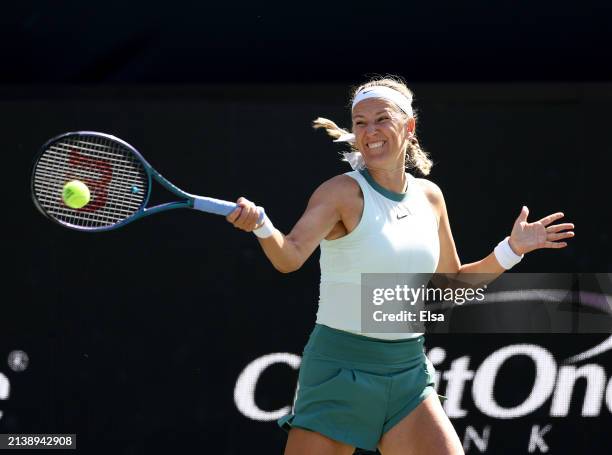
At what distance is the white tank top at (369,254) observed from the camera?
3.38 metres

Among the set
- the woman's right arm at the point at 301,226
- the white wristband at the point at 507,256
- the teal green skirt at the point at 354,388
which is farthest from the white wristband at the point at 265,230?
the white wristband at the point at 507,256

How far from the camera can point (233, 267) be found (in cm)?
471

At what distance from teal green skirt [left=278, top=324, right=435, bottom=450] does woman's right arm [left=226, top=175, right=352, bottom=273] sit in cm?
27

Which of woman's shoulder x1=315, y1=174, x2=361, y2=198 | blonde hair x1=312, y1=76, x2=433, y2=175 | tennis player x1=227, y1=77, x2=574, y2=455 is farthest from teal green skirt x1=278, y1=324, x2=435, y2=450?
blonde hair x1=312, y1=76, x2=433, y2=175

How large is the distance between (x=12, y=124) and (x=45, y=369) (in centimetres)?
94

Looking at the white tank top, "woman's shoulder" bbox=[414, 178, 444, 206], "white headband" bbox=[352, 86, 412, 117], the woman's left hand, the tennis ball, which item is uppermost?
"white headband" bbox=[352, 86, 412, 117]

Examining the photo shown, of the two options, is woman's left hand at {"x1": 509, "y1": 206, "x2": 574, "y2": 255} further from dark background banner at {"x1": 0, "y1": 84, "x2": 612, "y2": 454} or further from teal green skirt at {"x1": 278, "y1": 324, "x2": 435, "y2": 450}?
dark background banner at {"x1": 0, "y1": 84, "x2": 612, "y2": 454}

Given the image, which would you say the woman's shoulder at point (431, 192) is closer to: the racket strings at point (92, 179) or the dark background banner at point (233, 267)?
the racket strings at point (92, 179)

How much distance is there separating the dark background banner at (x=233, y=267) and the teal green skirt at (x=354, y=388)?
1315mm

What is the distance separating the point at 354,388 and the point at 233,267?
1446 mm

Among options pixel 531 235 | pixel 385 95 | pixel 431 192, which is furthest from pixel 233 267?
pixel 531 235

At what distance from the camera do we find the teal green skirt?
335 cm
